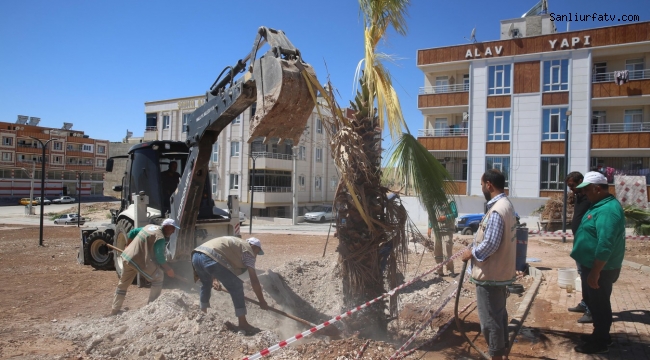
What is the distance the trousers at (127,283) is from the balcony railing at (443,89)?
25635 mm

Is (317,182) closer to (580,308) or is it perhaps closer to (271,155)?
(271,155)

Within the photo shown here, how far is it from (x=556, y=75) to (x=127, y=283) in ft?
88.8

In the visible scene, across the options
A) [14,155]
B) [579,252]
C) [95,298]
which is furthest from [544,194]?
[14,155]

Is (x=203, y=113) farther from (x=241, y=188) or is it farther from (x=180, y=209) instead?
(x=241, y=188)

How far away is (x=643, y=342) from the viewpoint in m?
4.86

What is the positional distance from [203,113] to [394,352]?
4.82 metres

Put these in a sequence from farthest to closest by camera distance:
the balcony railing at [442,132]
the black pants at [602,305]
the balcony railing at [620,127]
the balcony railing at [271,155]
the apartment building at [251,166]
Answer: the apartment building at [251,166], the balcony railing at [271,155], the balcony railing at [442,132], the balcony railing at [620,127], the black pants at [602,305]

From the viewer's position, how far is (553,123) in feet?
86.2

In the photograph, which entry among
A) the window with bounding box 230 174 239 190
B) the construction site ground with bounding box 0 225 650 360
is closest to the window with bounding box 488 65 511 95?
the construction site ground with bounding box 0 225 650 360

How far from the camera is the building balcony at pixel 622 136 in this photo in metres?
24.5

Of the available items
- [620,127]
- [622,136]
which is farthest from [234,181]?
[620,127]

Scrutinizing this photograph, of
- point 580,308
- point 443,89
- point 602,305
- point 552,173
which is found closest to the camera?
point 602,305

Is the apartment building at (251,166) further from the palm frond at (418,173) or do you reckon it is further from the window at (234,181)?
the palm frond at (418,173)

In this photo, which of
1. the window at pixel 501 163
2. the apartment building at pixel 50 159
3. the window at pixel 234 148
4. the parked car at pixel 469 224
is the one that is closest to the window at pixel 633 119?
the window at pixel 501 163
